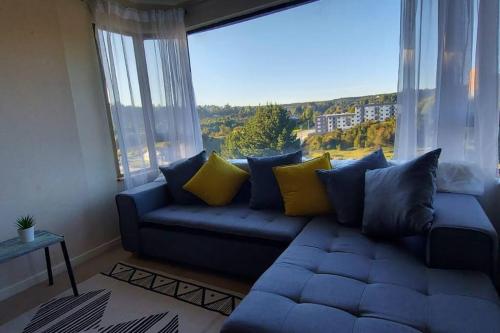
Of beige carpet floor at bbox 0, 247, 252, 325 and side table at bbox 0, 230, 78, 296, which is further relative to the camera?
beige carpet floor at bbox 0, 247, 252, 325

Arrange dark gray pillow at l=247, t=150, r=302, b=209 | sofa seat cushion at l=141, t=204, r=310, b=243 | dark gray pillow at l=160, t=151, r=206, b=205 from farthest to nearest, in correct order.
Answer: dark gray pillow at l=160, t=151, r=206, b=205
dark gray pillow at l=247, t=150, r=302, b=209
sofa seat cushion at l=141, t=204, r=310, b=243

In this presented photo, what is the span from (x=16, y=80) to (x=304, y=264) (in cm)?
252

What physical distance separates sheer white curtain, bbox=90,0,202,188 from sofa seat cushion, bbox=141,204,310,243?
0.78m

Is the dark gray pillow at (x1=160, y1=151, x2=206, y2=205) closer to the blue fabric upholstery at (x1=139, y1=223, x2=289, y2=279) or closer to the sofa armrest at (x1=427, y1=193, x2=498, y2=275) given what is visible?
the blue fabric upholstery at (x1=139, y1=223, x2=289, y2=279)

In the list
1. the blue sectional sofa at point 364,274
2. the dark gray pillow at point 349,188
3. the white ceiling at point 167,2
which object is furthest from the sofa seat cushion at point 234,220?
the white ceiling at point 167,2

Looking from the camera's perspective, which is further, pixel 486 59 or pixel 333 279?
pixel 486 59

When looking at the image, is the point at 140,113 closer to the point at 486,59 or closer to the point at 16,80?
the point at 16,80

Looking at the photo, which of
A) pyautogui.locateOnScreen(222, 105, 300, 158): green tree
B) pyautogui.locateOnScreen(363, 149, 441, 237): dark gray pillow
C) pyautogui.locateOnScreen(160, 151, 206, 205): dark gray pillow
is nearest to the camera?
pyautogui.locateOnScreen(363, 149, 441, 237): dark gray pillow

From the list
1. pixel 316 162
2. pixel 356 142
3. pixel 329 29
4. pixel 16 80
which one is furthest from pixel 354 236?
pixel 16 80

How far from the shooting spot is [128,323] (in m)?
1.85

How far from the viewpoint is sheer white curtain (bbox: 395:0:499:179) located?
1828 mm

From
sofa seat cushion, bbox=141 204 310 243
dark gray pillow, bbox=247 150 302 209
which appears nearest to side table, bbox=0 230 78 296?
sofa seat cushion, bbox=141 204 310 243

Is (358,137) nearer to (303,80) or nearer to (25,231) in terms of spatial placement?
(303,80)

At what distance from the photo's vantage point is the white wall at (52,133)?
7.27 ft
